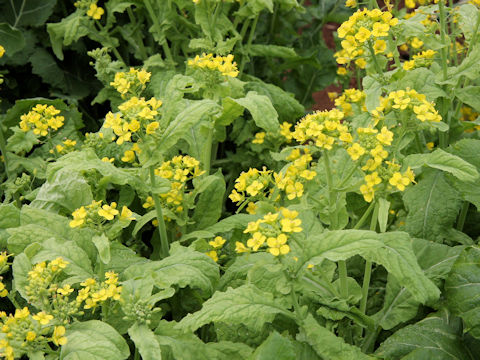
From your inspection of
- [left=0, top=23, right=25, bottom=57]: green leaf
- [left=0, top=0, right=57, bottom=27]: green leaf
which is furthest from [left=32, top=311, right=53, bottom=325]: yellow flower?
[left=0, top=0, right=57, bottom=27]: green leaf

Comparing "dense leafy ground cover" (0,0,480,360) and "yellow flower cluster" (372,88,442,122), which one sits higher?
"yellow flower cluster" (372,88,442,122)

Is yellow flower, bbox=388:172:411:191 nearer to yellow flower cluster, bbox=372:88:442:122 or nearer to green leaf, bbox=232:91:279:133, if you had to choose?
yellow flower cluster, bbox=372:88:442:122

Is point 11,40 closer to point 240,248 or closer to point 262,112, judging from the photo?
point 262,112

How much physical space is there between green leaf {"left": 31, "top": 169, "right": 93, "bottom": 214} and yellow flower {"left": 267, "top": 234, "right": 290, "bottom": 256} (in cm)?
92

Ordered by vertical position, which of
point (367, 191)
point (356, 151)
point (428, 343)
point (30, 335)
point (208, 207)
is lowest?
point (428, 343)

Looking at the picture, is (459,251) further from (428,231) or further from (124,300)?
(124,300)

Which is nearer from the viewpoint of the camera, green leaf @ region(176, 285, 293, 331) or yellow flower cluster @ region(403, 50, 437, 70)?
green leaf @ region(176, 285, 293, 331)

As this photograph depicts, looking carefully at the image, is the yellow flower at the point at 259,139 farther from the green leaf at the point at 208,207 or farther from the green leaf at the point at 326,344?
the green leaf at the point at 326,344

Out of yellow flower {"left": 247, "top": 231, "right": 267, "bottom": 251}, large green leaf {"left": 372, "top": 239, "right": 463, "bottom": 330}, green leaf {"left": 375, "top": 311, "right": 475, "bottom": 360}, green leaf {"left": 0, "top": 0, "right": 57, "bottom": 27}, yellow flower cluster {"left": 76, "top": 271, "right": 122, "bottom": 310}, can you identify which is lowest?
green leaf {"left": 375, "top": 311, "right": 475, "bottom": 360}

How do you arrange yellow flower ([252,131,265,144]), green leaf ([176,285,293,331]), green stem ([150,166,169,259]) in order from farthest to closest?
→ 1. yellow flower ([252,131,265,144])
2. green stem ([150,166,169,259])
3. green leaf ([176,285,293,331])

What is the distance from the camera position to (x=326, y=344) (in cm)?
186

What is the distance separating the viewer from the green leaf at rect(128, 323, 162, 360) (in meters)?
1.71

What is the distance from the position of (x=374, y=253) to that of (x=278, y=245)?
1.15ft

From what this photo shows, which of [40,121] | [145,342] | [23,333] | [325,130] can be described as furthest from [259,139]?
[23,333]
